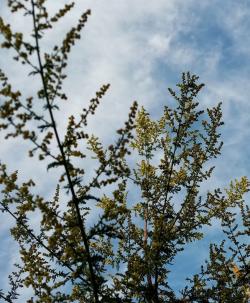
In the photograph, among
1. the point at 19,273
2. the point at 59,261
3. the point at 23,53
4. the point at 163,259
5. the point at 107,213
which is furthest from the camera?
the point at 19,273

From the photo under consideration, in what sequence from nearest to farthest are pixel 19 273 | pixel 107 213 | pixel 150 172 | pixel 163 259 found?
pixel 107 213
pixel 163 259
pixel 19 273
pixel 150 172

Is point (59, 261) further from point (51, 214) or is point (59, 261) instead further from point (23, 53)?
point (23, 53)

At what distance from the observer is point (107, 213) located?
22.1 ft

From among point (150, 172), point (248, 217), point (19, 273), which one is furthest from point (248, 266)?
point (19, 273)

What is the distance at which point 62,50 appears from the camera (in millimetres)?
6293

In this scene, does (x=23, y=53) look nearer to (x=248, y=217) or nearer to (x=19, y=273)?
(x=19, y=273)

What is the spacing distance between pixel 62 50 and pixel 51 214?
2.38 meters

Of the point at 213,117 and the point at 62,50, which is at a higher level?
the point at 213,117

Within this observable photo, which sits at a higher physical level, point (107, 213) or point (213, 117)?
point (213, 117)

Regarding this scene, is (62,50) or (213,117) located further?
(213,117)

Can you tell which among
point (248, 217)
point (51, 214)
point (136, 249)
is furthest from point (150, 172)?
point (51, 214)

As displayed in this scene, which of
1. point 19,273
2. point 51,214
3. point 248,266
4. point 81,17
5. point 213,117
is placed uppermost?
point 213,117

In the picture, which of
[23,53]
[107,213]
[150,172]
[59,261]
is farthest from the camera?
[150,172]

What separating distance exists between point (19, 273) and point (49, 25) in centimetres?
654
